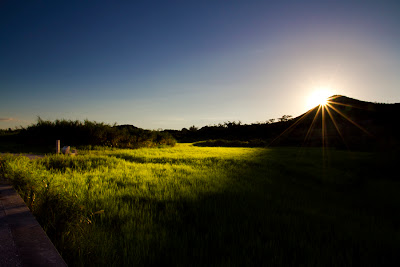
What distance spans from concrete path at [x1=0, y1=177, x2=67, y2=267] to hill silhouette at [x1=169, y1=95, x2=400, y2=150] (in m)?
14.1

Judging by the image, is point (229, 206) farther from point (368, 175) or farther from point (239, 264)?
point (368, 175)

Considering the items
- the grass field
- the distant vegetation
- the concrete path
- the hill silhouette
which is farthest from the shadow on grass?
the hill silhouette

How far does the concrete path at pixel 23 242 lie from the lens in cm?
129

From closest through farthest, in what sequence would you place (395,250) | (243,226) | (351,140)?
1. (395,250)
2. (243,226)
3. (351,140)

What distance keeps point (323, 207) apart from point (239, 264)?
7.35 feet

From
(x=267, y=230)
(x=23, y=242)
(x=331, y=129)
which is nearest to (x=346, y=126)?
(x=331, y=129)

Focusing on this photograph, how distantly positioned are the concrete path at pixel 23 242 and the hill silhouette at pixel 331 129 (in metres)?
14.1

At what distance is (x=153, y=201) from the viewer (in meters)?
3.17

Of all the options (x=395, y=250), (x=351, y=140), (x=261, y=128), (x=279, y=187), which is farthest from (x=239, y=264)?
(x=261, y=128)

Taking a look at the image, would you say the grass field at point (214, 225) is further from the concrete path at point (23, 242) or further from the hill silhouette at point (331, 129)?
the hill silhouette at point (331, 129)

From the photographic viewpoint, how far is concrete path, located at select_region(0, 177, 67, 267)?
4.22ft

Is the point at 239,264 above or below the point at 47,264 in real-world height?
below

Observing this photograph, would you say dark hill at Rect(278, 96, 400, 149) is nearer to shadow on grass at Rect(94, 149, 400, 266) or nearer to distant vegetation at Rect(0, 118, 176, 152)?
shadow on grass at Rect(94, 149, 400, 266)

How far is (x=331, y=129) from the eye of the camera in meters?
20.6
